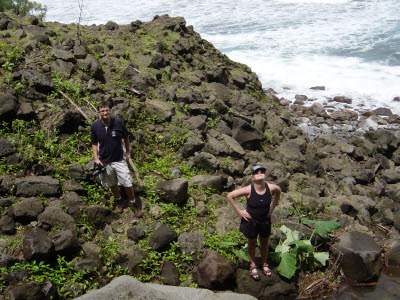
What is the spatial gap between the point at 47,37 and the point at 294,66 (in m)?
17.3

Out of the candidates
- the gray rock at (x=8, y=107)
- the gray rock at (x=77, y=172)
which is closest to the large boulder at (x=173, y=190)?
the gray rock at (x=77, y=172)

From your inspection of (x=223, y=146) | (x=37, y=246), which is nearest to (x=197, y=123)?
(x=223, y=146)

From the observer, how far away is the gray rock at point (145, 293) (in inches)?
181

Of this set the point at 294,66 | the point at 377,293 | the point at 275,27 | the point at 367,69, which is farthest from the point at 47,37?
the point at 275,27

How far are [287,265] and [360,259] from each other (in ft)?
4.85

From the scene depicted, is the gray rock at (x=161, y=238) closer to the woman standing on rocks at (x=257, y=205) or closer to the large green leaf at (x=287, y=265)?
the woman standing on rocks at (x=257, y=205)

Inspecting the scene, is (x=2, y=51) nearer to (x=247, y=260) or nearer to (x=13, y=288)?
(x=13, y=288)

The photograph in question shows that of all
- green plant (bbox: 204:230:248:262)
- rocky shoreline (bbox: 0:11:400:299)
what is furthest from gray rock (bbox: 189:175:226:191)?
green plant (bbox: 204:230:248:262)

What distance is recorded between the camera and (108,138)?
21.1ft

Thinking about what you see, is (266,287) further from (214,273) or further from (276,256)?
(214,273)

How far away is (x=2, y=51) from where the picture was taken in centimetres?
1012

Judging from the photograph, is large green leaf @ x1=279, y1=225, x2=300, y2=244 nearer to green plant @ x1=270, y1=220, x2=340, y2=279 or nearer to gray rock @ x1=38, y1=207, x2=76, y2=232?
green plant @ x1=270, y1=220, x2=340, y2=279

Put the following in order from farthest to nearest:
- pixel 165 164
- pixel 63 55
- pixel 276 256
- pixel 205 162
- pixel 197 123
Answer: pixel 63 55 → pixel 197 123 → pixel 205 162 → pixel 165 164 → pixel 276 256

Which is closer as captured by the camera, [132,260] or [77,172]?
[132,260]
